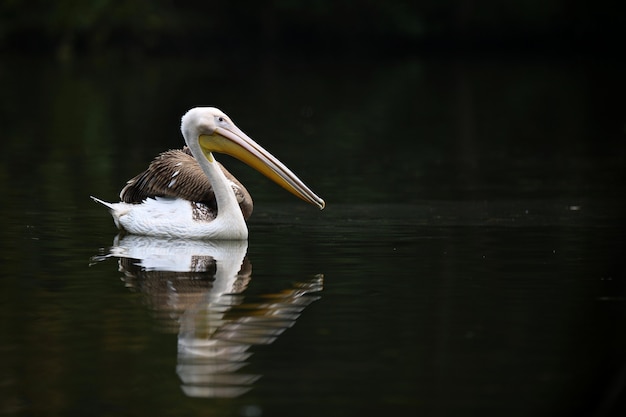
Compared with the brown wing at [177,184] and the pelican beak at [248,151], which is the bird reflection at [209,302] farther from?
the pelican beak at [248,151]

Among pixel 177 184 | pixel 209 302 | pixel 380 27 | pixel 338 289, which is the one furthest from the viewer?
pixel 380 27

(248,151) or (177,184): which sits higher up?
(248,151)

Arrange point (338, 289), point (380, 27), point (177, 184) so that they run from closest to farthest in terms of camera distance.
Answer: point (338, 289)
point (177, 184)
point (380, 27)

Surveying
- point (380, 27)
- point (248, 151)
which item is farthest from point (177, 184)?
point (380, 27)

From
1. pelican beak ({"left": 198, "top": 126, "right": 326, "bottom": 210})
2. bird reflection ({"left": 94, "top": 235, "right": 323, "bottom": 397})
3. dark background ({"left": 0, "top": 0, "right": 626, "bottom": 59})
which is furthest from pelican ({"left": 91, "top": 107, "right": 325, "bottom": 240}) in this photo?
dark background ({"left": 0, "top": 0, "right": 626, "bottom": 59})

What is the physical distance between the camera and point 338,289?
7.34 metres

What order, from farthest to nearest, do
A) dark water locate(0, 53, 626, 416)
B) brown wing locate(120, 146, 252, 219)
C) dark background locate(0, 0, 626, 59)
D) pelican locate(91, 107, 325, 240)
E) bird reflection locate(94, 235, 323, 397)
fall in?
dark background locate(0, 0, 626, 59) < brown wing locate(120, 146, 252, 219) < pelican locate(91, 107, 325, 240) < bird reflection locate(94, 235, 323, 397) < dark water locate(0, 53, 626, 416)

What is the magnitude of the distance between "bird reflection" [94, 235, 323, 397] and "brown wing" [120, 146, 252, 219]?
34 centimetres

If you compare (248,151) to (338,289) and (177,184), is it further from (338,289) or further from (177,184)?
(338,289)

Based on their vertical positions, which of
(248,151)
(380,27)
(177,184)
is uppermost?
(380,27)

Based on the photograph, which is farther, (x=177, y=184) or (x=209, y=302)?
(x=177, y=184)

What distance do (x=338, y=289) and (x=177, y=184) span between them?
237 centimetres

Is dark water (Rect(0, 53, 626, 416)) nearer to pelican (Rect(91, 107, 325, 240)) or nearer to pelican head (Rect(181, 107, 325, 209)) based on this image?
pelican (Rect(91, 107, 325, 240))

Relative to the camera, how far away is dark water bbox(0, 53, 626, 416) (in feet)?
17.4
